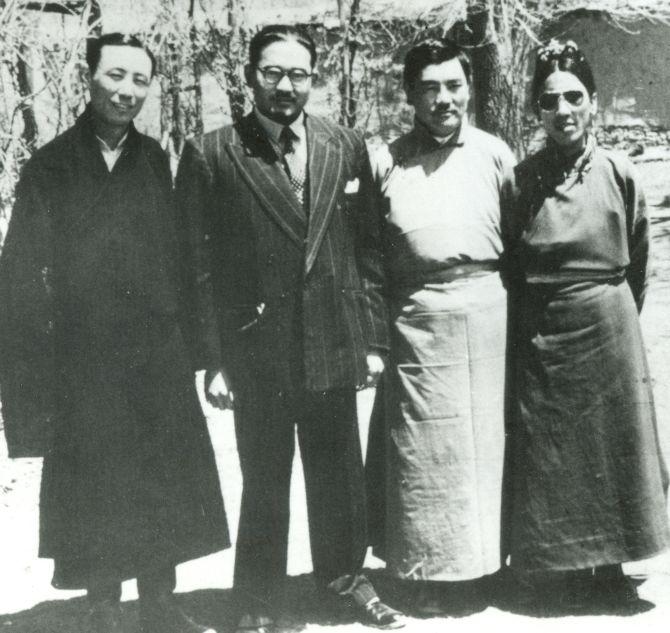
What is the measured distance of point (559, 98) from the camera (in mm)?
3352

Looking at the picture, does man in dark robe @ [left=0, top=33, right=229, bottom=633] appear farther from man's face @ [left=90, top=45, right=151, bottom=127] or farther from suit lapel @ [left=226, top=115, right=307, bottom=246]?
suit lapel @ [left=226, top=115, right=307, bottom=246]

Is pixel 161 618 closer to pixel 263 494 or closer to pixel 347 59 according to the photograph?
pixel 263 494

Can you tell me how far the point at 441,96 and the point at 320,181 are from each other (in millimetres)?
516

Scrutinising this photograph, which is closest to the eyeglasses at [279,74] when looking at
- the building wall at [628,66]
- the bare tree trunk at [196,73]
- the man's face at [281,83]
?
the man's face at [281,83]

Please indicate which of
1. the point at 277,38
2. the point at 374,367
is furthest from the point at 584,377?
the point at 277,38

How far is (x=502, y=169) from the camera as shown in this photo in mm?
3479

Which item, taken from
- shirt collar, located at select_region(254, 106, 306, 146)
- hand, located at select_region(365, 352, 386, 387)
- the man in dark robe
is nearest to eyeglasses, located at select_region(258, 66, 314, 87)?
shirt collar, located at select_region(254, 106, 306, 146)

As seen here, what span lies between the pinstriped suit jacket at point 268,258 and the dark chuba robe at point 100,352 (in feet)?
0.32

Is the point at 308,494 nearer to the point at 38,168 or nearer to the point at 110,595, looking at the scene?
the point at 110,595

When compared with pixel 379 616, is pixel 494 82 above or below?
above

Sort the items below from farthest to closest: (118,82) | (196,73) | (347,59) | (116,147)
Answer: (347,59) < (196,73) < (116,147) < (118,82)

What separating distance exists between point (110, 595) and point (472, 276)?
164cm

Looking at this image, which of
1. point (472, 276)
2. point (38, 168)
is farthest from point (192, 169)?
point (472, 276)

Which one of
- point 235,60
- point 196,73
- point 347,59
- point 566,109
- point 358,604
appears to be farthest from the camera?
point 347,59
